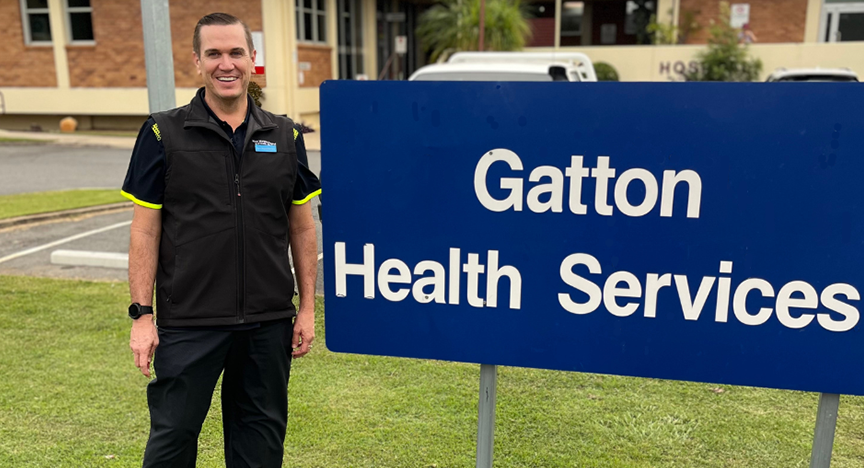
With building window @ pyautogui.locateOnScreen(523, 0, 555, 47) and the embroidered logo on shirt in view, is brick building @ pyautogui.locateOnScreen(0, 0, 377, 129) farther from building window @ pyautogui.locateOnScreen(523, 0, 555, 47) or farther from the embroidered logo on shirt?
the embroidered logo on shirt

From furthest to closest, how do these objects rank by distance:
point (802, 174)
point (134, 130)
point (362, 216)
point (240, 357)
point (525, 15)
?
point (525, 15)
point (134, 130)
point (240, 357)
point (362, 216)
point (802, 174)

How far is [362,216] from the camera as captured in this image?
2.14m

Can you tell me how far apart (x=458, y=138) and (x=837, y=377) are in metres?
1.19

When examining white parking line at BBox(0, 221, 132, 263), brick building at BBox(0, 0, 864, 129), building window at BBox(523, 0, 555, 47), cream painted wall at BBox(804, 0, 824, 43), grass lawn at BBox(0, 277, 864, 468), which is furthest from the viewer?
building window at BBox(523, 0, 555, 47)

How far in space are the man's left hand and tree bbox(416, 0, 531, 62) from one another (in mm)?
22003

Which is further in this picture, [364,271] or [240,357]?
[240,357]

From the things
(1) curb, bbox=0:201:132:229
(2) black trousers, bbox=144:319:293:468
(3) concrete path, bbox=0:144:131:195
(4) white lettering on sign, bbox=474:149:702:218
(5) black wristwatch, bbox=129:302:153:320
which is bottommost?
(3) concrete path, bbox=0:144:131:195

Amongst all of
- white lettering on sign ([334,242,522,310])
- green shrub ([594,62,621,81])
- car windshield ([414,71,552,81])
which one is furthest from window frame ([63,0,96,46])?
white lettering on sign ([334,242,522,310])

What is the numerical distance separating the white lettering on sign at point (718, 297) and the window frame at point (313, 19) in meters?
20.7

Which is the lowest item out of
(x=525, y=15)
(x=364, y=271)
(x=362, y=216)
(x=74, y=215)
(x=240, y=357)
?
(x=74, y=215)

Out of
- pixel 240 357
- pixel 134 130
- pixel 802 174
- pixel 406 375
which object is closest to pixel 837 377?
pixel 802 174

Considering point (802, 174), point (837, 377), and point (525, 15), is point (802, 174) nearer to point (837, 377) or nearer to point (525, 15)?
point (837, 377)

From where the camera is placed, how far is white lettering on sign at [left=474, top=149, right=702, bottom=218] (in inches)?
77.3

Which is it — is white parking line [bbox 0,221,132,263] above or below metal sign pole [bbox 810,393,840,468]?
below
